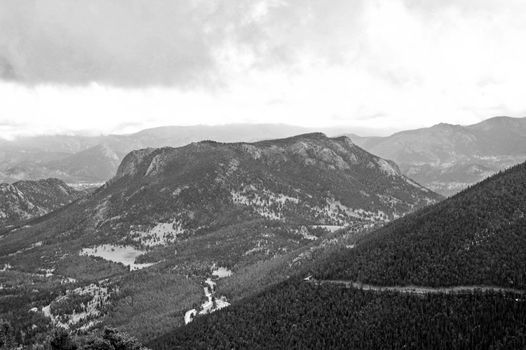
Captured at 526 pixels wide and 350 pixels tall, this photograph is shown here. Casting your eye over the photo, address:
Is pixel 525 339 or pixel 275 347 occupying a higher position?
pixel 525 339

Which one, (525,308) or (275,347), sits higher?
(525,308)

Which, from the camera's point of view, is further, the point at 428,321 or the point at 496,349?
the point at 428,321

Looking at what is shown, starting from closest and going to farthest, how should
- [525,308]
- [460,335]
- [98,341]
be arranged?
[98,341], [460,335], [525,308]

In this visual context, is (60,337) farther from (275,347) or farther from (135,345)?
(275,347)

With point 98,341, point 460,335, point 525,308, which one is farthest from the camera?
point 525,308

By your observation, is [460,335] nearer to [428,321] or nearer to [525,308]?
[428,321]

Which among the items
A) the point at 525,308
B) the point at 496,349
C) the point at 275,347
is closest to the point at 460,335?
the point at 496,349

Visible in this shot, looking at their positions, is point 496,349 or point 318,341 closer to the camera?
point 496,349

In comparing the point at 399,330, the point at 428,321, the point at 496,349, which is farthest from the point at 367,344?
the point at 496,349
